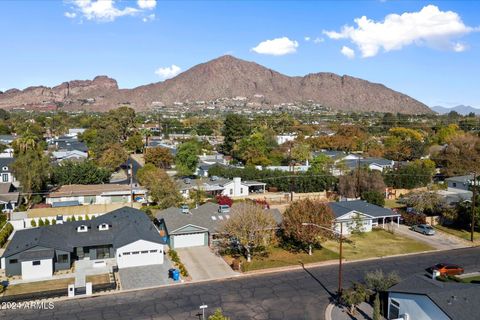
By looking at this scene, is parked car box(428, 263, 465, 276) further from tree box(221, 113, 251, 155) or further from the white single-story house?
tree box(221, 113, 251, 155)

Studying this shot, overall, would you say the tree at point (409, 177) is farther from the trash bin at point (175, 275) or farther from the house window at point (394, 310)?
the trash bin at point (175, 275)

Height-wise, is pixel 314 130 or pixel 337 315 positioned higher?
pixel 314 130

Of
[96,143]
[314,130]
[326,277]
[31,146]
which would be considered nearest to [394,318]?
[326,277]

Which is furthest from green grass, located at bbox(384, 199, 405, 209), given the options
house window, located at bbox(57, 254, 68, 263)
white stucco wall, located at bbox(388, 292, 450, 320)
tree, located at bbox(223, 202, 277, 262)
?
A: house window, located at bbox(57, 254, 68, 263)

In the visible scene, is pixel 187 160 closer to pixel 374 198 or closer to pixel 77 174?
pixel 77 174

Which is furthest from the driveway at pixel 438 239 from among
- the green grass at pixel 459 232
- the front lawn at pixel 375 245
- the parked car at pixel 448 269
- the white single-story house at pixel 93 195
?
the white single-story house at pixel 93 195

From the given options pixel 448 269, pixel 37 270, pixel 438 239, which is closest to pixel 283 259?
pixel 448 269

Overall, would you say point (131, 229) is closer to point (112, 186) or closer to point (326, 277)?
point (326, 277)
